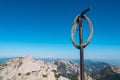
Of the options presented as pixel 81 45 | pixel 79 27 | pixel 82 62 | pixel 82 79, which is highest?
pixel 79 27

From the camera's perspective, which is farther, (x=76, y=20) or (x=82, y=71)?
(x=76, y=20)

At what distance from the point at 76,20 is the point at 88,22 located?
0.86 meters

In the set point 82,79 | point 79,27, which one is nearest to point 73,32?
point 79,27

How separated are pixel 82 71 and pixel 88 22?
2478mm

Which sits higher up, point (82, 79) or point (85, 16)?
point (85, 16)

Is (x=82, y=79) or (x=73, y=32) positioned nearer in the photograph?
(x=82, y=79)

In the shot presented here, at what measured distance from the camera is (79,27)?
12.6 metres

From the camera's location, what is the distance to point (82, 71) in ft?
39.8

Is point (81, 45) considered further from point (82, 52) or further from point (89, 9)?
point (89, 9)

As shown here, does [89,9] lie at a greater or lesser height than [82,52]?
greater

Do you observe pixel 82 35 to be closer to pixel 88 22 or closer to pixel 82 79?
pixel 88 22

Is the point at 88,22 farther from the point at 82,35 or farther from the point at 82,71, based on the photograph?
the point at 82,71

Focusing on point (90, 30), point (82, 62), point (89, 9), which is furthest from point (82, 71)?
point (89, 9)

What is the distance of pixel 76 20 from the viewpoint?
12.9 meters
